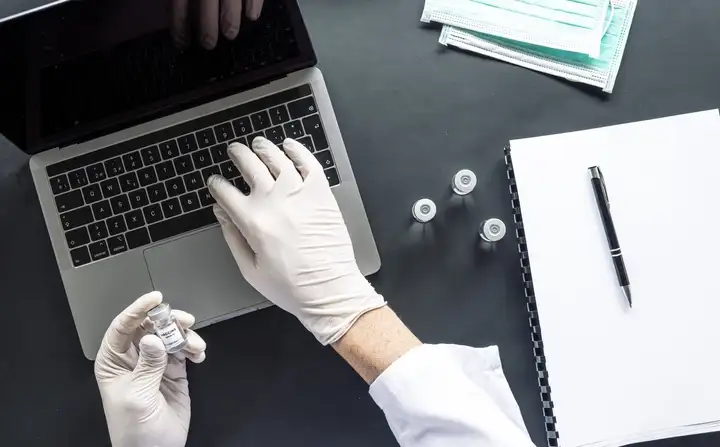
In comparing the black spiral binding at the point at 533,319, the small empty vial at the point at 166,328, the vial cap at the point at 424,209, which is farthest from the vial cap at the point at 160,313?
the black spiral binding at the point at 533,319

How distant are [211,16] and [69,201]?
11.4 inches

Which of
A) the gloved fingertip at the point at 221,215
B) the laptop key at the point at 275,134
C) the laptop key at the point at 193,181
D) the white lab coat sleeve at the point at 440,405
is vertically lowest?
the white lab coat sleeve at the point at 440,405

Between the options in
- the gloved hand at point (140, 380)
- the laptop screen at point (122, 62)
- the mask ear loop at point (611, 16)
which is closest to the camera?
the laptop screen at point (122, 62)

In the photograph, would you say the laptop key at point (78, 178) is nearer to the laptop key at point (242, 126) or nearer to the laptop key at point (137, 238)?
the laptop key at point (137, 238)

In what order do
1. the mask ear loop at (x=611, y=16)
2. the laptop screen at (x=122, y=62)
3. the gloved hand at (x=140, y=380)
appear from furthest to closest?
1. the mask ear loop at (x=611, y=16)
2. the gloved hand at (x=140, y=380)
3. the laptop screen at (x=122, y=62)

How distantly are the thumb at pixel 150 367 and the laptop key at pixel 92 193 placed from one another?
190 mm

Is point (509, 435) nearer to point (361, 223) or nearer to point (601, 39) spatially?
point (361, 223)

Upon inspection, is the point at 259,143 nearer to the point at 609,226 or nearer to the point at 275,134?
the point at 275,134

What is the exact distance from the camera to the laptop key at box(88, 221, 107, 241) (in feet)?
2.44

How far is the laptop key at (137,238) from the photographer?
2.43ft

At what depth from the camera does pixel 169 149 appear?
74cm

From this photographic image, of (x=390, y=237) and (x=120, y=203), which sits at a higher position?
(x=120, y=203)

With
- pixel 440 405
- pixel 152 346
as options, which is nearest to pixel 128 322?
pixel 152 346

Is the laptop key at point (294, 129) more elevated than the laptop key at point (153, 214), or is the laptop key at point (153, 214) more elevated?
the laptop key at point (294, 129)
